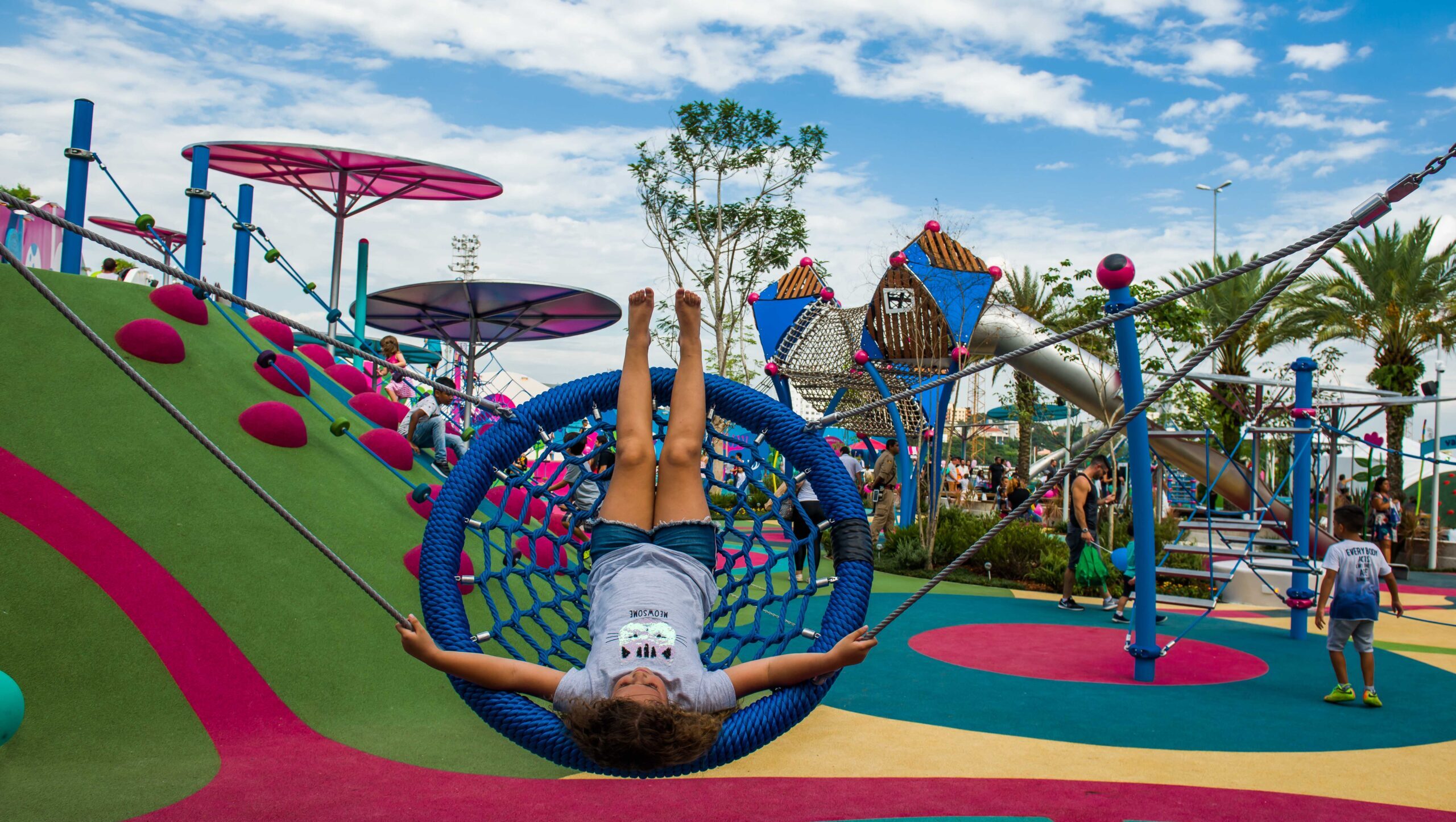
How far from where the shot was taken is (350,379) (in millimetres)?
8766

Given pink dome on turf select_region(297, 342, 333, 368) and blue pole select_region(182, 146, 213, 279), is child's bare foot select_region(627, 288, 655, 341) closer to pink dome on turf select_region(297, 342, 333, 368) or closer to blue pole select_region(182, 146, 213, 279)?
blue pole select_region(182, 146, 213, 279)

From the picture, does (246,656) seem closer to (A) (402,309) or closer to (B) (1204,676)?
(B) (1204,676)

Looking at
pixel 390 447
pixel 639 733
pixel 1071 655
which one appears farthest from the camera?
pixel 1071 655

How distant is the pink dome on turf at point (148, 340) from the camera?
5.88 meters

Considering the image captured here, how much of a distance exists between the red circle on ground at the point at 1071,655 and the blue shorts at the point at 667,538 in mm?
3668

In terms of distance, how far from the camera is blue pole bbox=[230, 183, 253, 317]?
824cm

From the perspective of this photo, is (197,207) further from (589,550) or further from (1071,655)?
(1071,655)

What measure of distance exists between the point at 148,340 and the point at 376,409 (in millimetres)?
1887

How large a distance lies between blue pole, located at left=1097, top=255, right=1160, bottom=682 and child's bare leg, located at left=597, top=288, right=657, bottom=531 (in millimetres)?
3431

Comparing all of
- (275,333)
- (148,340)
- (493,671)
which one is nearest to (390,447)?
(148,340)

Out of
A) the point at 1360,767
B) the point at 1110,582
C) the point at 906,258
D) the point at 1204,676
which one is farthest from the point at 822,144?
the point at 1360,767

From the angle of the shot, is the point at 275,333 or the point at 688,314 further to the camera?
the point at 275,333

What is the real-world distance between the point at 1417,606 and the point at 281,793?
11.6 metres

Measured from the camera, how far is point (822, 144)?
21.6 meters
